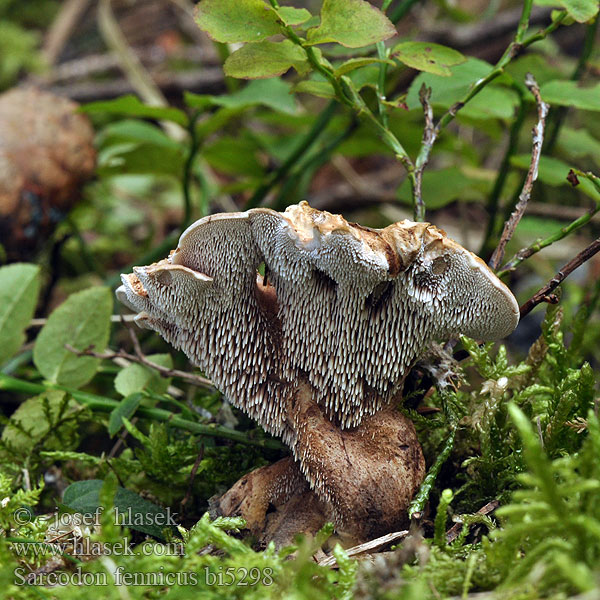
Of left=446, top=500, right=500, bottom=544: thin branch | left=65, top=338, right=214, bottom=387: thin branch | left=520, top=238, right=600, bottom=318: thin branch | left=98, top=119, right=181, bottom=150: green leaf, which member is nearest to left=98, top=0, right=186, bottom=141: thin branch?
left=98, top=119, right=181, bottom=150: green leaf

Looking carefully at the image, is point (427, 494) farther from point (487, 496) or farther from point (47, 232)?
point (47, 232)

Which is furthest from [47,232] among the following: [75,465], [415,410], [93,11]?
[93,11]

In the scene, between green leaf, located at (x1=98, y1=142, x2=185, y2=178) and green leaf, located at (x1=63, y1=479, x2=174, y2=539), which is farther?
green leaf, located at (x1=98, y1=142, x2=185, y2=178)

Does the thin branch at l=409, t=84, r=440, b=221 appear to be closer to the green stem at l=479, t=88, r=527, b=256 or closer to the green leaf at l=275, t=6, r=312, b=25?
the green leaf at l=275, t=6, r=312, b=25

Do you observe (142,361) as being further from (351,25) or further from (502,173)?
(502,173)

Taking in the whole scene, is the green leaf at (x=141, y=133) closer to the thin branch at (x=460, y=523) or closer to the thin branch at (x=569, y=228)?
the thin branch at (x=569, y=228)

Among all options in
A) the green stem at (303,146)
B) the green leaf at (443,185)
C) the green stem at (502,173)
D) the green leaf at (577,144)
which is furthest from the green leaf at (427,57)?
the green leaf at (577,144)
